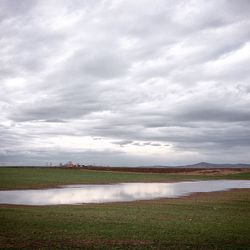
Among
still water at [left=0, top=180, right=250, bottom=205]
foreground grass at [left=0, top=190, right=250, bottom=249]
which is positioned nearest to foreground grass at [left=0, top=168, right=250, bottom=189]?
still water at [left=0, top=180, right=250, bottom=205]

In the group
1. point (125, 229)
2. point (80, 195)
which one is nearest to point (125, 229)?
point (125, 229)

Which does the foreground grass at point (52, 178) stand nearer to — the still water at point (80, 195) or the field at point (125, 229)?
the still water at point (80, 195)

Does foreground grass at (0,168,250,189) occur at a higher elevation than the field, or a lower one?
higher

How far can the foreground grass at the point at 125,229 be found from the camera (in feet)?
59.4

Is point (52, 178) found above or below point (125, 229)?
above

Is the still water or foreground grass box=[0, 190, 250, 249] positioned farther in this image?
the still water

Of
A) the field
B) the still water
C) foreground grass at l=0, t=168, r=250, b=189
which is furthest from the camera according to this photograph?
foreground grass at l=0, t=168, r=250, b=189

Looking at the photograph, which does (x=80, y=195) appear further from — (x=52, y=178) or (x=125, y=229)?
(x=52, y=178)

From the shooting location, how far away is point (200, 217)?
89.7 ft

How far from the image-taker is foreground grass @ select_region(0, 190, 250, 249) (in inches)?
713

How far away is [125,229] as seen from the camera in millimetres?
21969

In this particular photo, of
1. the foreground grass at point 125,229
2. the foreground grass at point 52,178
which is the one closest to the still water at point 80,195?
the foreground grass at point 52,178

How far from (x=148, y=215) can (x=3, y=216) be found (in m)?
10.4

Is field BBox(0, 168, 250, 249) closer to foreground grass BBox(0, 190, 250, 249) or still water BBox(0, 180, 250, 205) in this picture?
foreground grass BBox(0, 190, 250, 249)
